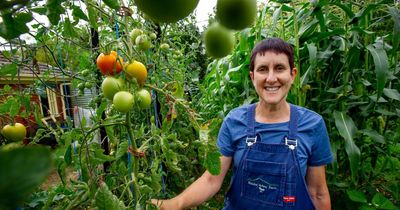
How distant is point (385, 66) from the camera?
1.58m

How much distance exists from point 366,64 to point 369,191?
2.51 feet

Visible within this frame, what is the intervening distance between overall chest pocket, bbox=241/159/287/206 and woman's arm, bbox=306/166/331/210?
17 centimetres

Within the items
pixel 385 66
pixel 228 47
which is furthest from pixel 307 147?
pixel 228 47

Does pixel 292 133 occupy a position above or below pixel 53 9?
below

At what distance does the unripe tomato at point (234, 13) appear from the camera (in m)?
0.28

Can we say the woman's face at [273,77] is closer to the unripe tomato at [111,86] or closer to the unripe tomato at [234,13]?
the unripe tomato at [111,86]

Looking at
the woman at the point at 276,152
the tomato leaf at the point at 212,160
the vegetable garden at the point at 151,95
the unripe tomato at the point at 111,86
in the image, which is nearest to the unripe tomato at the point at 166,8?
the vegetable garden at the point at 151,95

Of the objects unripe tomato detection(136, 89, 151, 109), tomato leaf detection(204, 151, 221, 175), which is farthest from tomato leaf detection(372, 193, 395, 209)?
unripe tomato detection(136, 89, 151, 109)

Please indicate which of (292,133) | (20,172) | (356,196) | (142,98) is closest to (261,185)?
(292,133)

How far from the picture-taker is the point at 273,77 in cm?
143

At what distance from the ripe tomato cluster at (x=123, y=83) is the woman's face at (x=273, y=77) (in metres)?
0.86

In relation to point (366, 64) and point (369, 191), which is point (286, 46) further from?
point (369, 191)

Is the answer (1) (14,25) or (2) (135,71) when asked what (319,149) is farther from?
(1) (14,25)

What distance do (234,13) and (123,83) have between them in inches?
16.1
